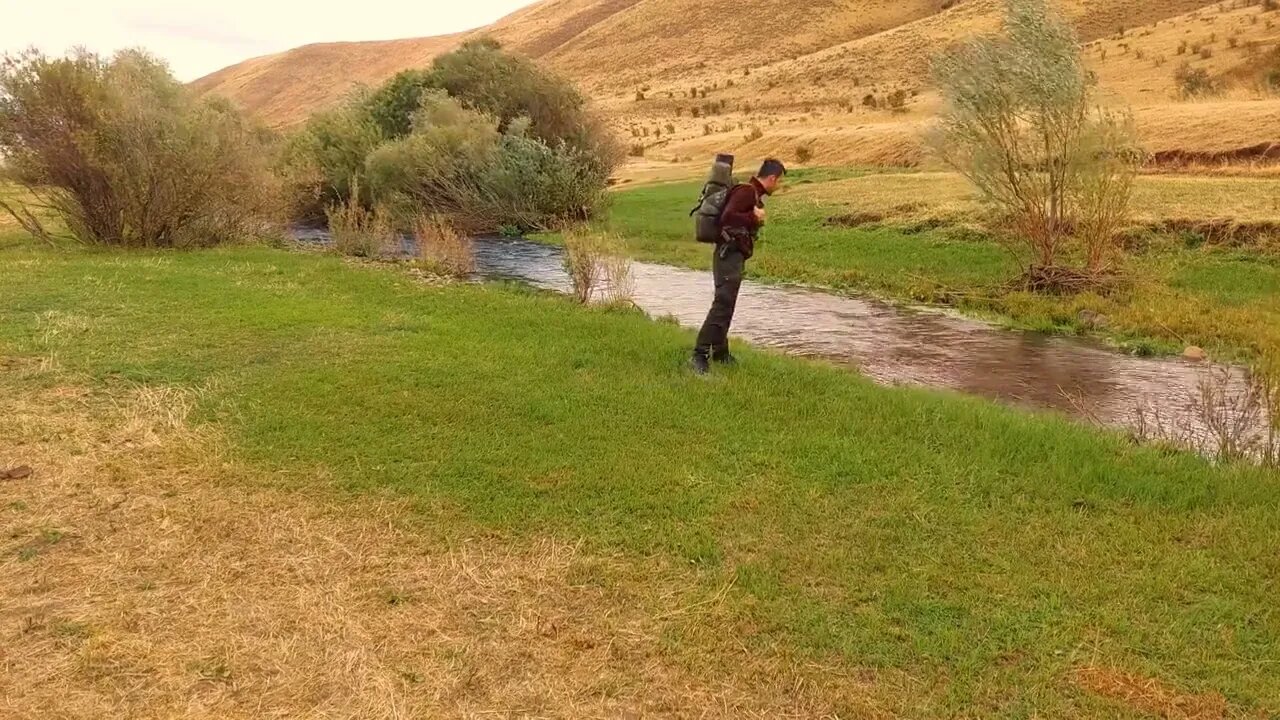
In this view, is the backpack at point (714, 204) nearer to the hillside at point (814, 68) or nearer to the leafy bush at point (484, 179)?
the hillside at point (814, 68)

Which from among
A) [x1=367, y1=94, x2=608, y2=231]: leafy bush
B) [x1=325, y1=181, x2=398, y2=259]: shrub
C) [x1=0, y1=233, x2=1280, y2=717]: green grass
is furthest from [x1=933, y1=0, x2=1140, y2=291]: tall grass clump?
[x1=367, y1=94, x2=608, y2=231]: leafy bush

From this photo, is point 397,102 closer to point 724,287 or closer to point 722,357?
point 722,357

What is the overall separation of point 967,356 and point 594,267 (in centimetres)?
571

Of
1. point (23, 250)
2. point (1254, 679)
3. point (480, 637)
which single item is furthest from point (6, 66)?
point (1254, 679)

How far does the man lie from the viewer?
8.75m

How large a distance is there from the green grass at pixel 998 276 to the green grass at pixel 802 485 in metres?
4.89

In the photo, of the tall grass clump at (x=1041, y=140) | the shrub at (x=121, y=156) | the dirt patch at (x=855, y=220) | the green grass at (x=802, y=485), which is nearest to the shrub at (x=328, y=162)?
the shrub at (x=121, y=156)

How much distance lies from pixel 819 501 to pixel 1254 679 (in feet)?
8.64

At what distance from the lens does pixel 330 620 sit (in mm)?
4820

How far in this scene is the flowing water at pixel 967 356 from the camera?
929cm

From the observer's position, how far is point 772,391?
8719 mm

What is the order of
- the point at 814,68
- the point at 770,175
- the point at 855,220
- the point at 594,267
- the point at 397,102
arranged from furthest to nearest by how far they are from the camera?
the point at 814,68 < the point at 397,102 < the point at 855,220 < the point at 594,267 < the point at 770,175

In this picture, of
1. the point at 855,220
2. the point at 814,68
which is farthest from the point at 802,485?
the point at 814,68

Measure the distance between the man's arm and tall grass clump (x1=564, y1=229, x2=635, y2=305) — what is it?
483 centimetres
